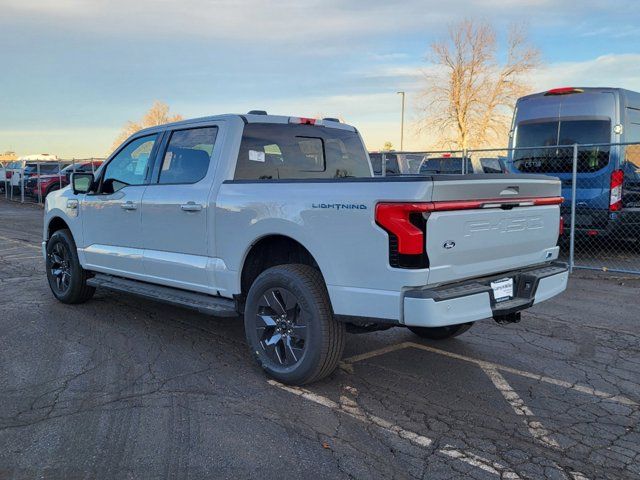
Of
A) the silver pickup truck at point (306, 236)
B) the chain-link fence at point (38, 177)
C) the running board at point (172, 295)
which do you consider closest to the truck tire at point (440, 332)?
the silver pickup truck at point (306, 236)

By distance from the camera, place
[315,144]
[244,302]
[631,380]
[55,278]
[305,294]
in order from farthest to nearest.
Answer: [55,278], [315,144], [244,302], [631,380], [305,294]

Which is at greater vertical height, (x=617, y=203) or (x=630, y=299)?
(x=617, y=203)

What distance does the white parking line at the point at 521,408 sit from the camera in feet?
11.6

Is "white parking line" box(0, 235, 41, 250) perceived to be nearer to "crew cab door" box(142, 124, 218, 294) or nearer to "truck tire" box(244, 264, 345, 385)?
"crew cab door" box(142, 124, 218, 294)

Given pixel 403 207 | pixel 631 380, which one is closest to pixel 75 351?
pixel 403 207

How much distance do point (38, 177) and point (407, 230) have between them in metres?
24.7

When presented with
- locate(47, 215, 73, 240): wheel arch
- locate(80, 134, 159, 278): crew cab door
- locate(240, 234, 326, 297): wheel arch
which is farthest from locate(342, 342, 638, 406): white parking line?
locate(47, 215, 73, 240): wheel arch

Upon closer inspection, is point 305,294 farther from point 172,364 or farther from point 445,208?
point 172,364

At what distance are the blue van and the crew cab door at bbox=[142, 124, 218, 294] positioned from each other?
6.24 m

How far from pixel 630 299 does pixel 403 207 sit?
518 cm

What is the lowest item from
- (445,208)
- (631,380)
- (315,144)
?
(631,380)

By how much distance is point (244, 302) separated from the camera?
4.84 meters

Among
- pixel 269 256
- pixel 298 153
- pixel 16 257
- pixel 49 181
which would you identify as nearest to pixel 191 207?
pixel 269 256

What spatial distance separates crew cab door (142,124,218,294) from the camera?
195 inches
